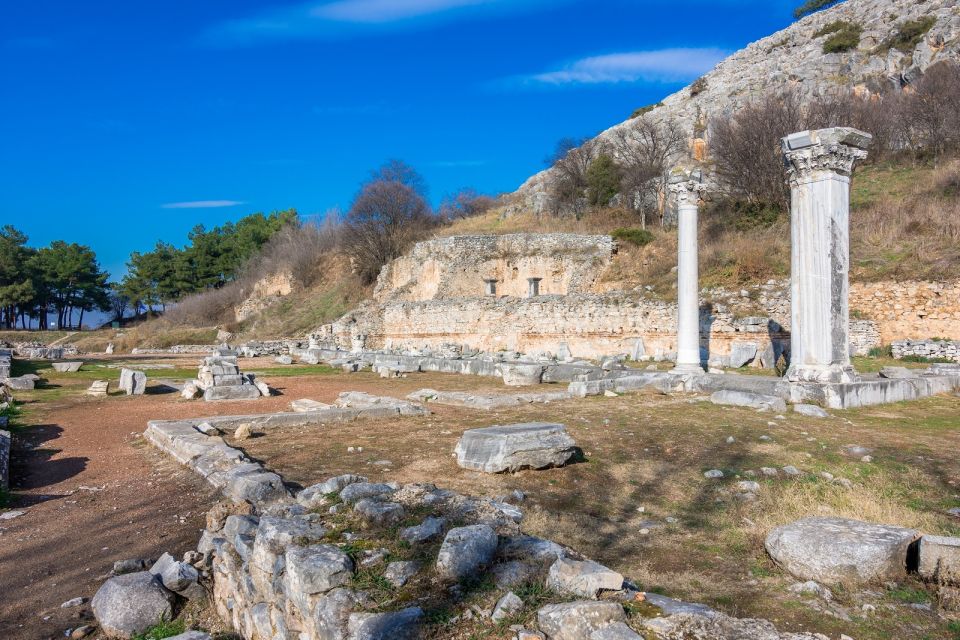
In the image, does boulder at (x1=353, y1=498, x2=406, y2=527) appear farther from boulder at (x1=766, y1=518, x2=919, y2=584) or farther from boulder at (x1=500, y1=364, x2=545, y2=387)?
boulder at (x1=500, y1=364, x2=545, y2=387)

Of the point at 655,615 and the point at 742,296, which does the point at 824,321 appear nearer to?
the point at 655,615

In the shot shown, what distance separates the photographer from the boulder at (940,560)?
12.5 feet

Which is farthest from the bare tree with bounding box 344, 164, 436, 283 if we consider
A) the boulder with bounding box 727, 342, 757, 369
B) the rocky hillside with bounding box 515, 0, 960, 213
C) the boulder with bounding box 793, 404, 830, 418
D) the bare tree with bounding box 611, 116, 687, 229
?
the boulder with bounding box 793, 404, 830, 418

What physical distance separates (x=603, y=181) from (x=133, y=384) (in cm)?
3572

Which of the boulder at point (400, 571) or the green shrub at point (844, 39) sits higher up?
the green shrub at point (844, 39)

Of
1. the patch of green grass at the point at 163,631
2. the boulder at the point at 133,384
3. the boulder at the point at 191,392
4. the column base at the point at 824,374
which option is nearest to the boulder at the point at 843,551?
the patch of green grass at the point at 163,631

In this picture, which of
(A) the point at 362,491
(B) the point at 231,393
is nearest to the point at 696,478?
(A) the point at 362,491

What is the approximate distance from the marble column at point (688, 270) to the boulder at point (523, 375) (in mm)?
3761

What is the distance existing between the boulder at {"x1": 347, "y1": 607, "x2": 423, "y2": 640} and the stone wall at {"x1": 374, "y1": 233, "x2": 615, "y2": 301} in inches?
1291

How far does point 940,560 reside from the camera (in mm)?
3887

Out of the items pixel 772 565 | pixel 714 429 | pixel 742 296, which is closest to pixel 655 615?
pixel 772 565

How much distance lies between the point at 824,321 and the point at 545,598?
439 inches

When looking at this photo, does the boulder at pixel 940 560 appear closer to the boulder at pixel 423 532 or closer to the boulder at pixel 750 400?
the boulder at pixel 423 532

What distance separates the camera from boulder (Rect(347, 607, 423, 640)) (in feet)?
9.97
